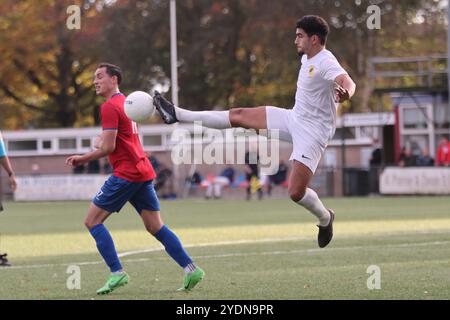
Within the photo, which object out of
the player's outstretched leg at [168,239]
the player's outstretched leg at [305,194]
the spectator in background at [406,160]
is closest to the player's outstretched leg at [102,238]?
the player's outstretched leg at [168,239]

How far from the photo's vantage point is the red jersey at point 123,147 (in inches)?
442

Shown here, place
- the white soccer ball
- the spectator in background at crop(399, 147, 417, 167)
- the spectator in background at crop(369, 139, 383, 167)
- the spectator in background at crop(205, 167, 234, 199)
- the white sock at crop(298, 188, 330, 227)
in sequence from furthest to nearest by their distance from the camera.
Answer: the spectator in background at crop(205, 167, 234, 199)
the spectator in background at crop(369, 139, 383, 167)
the spectator in background at crop(399, 147, 417, 167)
the white sock at crop(298, 188, 330, 227)
the white soccer ball

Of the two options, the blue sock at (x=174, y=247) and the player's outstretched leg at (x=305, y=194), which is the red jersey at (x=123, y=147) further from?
the player's outstretched leg at (x=305, y=194)

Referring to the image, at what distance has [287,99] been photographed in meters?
57.8

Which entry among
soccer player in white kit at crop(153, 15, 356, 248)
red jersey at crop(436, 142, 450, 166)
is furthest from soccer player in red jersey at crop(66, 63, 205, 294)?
red jersey at crop(436, 142, 450, 166)

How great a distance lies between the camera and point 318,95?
11406 millimetres

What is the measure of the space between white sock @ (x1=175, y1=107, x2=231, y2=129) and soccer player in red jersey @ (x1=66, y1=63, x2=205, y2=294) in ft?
1.74

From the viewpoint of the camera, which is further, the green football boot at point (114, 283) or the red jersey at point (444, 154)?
the red jersey at point (444, 154)

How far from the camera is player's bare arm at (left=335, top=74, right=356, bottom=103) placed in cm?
1048

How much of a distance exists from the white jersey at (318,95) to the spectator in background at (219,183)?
29547 mm

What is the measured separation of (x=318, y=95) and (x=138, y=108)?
1.89 meters

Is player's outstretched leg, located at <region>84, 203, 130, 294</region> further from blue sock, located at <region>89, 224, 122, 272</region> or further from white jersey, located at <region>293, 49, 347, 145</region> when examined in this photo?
white jersey, located at <region>293, 49, 347, 145</region>
